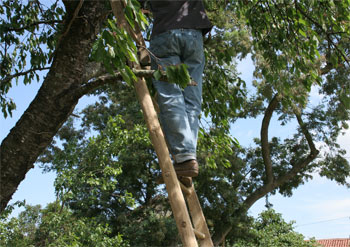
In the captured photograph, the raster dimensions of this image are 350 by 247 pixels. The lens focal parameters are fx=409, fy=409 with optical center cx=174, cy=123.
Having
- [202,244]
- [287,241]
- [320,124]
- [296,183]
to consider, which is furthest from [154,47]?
[296,183]

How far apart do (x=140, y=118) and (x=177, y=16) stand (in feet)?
34.7

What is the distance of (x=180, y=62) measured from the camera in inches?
109

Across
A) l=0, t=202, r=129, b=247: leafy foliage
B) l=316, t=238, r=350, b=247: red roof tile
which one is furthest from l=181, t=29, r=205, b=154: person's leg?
l=316, t=238, r=350, b=247: red roof tile

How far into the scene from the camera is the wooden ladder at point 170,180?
82.1 inches

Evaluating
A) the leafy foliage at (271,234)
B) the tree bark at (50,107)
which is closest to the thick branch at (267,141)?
the leafy foliage at (271,234)

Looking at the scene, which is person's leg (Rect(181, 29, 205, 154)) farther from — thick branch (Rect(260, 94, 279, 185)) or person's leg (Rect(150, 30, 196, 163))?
thick branch (Rect(260, 94, 279, 185))

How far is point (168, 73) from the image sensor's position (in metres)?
2.33

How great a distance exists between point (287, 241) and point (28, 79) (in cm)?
1143

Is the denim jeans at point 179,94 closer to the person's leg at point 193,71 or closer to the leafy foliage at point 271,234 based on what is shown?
the person's leg at point 193,71

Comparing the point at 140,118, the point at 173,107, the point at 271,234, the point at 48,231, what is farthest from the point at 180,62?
the point at 271,234

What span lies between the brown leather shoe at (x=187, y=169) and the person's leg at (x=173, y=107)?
0.03m

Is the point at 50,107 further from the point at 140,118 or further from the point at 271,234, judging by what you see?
the point at 271,234

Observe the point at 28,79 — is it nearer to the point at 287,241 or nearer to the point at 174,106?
the point at 174,106

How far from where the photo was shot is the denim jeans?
2408mm
